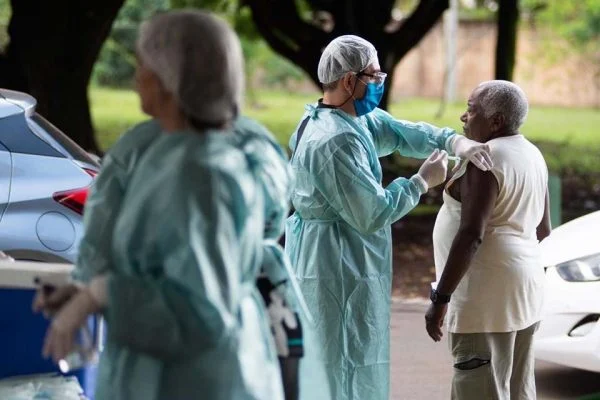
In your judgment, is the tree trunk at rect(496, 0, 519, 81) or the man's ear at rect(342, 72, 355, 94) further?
the tree trunk at rect(496, 0, 519, 81)

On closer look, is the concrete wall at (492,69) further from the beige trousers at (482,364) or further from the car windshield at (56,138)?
the beige trousers at (482,364)

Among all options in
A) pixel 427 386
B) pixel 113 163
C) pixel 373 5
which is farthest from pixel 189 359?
pixel 373 5

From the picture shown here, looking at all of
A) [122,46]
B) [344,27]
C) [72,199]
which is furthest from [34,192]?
[122,46]

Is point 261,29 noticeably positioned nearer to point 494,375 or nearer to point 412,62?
point 494,375

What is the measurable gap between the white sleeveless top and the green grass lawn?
1455 centimetres

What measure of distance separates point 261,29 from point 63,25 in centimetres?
393

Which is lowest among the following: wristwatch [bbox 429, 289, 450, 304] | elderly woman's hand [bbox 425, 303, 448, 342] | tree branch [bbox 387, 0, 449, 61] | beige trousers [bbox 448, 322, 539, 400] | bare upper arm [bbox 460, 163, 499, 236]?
tree branch [bbox 387, 0, 449, 61]

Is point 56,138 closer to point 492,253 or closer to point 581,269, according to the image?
point 581,269

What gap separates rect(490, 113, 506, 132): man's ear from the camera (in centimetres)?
456

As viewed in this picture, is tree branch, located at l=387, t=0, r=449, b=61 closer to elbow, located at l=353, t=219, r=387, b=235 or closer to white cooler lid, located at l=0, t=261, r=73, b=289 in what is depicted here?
elbow, located at l=353, t=219, r=387, b=235

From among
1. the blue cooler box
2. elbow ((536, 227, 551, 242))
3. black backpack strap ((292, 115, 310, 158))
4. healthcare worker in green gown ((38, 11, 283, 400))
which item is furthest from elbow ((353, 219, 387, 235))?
healthcare worker in green gown ((38, 11, 283, 400))

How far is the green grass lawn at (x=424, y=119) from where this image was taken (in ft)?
73.7

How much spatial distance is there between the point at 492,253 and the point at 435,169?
389 mm

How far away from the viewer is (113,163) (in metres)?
3.02
